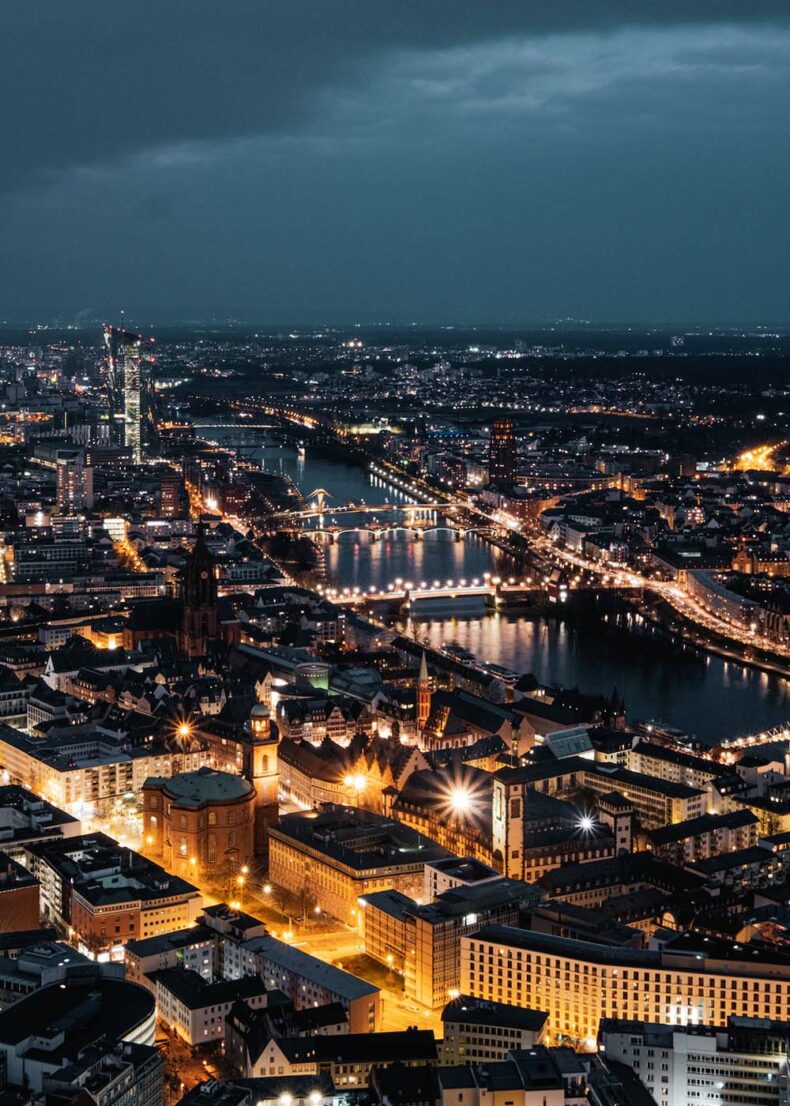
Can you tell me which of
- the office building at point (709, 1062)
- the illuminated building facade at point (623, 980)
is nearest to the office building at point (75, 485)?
the illuminated building facade at point (623, 980)

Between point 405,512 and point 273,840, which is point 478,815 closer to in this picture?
point 273,840

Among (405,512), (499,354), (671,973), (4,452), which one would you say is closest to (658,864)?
(671,973)

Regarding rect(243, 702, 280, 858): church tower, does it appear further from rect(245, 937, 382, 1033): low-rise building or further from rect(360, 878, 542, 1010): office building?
rect(245, 937, 382, 1033): low-rise building

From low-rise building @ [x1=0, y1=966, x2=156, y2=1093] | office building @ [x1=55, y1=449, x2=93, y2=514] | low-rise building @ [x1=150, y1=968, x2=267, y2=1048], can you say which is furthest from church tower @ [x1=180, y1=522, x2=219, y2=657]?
office building @ [x1=55, y1=449, x2=93, y2=514]

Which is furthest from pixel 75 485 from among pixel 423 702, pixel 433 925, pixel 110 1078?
pixel 110 1078

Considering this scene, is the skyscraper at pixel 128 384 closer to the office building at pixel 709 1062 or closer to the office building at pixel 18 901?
the office building at pixel 18 901

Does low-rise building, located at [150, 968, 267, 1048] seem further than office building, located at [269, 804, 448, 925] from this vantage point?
No
